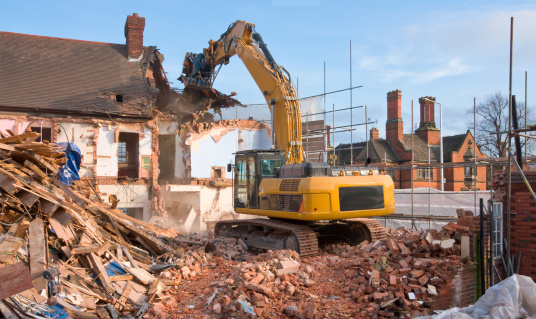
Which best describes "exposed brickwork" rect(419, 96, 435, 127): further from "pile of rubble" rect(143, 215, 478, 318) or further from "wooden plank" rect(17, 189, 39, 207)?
"wooden plank" rect(17, 189, 39, 207)

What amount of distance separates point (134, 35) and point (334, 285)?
17.4m

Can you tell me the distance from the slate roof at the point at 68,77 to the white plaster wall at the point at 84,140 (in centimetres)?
61

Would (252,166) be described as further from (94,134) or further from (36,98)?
(36,98)

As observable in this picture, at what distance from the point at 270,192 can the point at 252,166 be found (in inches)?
46.6

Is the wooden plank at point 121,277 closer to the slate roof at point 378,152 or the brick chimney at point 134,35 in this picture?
the brick chimney at point 134,35

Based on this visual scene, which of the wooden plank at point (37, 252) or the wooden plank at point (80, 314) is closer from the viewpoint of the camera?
the wooden plank at point (80, 314)

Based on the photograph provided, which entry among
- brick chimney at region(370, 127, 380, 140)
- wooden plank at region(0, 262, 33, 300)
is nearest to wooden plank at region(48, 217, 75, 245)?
wooden plank at region(0, 262, 33, 300)

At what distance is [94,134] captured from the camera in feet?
59.0

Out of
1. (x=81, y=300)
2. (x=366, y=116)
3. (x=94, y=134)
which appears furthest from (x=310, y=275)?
(x=94, y=134)

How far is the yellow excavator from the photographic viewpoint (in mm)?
9578

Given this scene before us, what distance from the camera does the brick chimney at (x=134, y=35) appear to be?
21047 mm

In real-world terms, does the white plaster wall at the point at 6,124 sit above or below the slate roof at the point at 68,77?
below

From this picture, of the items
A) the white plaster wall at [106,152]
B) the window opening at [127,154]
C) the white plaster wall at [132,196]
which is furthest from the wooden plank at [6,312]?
the window opening at [127,154]

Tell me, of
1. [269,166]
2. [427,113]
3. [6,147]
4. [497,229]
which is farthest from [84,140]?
[427,113]
